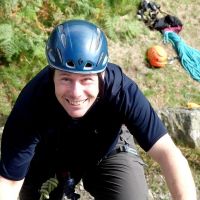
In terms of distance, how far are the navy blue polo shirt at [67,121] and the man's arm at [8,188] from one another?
5cm

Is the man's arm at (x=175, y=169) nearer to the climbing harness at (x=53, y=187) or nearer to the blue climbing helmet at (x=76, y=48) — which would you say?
the blue climbing helmet at (x=76, y=48)

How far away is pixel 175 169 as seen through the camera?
314cm

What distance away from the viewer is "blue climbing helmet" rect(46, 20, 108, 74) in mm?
2982

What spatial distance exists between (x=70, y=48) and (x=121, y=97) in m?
0.48

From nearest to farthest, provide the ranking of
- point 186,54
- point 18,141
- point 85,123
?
1. point 18,141
2. point 85,123
3. point 186,54

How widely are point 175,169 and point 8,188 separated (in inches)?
46.6

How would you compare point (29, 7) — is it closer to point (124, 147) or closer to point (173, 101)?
point (173, 101)

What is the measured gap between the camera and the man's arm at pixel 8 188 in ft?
10.7

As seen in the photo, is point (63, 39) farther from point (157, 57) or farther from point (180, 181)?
point (157, 57)

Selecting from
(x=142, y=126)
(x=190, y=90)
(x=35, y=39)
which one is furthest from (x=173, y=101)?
(x=142, y=126)

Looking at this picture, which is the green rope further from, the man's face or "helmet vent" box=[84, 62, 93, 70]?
"helmet vent" box=[84, 62, 93, 70]

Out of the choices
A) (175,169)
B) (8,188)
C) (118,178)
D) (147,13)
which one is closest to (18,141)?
(8,188)

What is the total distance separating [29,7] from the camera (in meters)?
7.09

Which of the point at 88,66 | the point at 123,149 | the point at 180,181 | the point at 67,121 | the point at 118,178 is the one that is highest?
the point at 88,66
